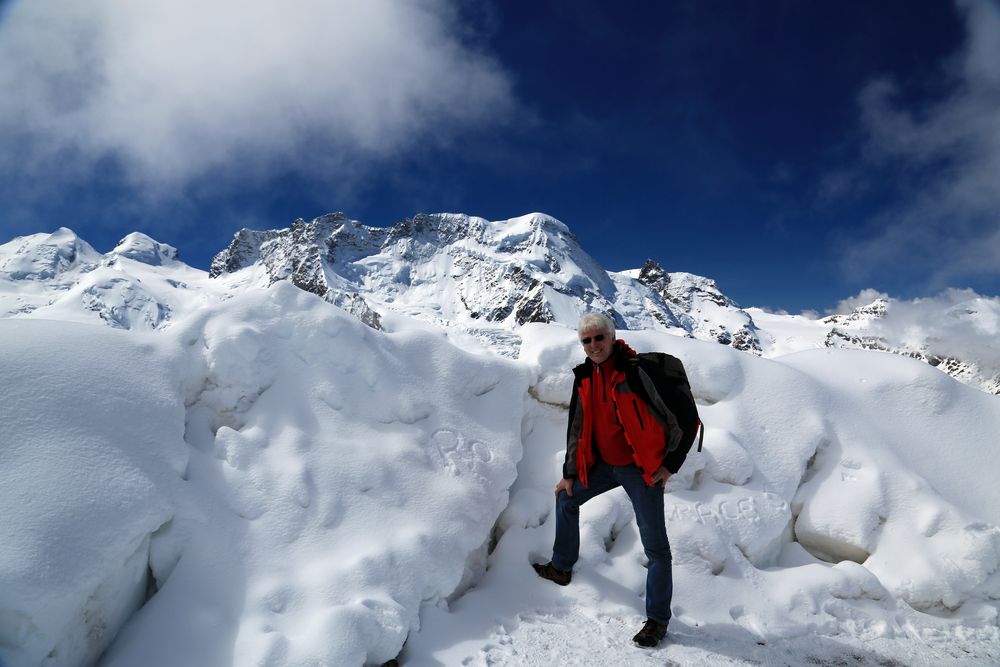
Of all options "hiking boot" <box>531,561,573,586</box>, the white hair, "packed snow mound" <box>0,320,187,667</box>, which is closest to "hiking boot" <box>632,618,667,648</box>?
"hiking boot" <box>531,561,573,586</box>

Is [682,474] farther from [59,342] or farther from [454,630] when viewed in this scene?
[59,342]

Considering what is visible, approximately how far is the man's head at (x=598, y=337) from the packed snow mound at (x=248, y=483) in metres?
1.56

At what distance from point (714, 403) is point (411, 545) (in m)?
3.62

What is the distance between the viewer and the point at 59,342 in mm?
3635

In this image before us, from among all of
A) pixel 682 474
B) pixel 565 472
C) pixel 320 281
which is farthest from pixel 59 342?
pixel 320 281

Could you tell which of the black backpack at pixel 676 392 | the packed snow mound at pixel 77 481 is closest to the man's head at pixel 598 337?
the black backpack at pixel 676 392

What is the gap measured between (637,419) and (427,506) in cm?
172

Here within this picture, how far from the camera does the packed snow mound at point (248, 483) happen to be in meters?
2.83

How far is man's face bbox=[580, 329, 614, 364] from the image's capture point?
3.72 m

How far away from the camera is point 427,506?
4.09 metres

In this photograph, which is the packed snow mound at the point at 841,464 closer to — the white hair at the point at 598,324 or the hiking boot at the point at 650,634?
the hiking boot at the point at 650,634

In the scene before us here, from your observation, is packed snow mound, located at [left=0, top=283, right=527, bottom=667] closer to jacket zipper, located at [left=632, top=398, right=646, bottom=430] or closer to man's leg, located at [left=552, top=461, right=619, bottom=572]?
man's leg, located at [left=552, top=461, right=619, bottom=572]

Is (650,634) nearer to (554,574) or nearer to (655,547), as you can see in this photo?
(655,547)

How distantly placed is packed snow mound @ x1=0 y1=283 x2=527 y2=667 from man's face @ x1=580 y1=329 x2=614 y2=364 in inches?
61.4
